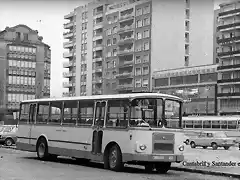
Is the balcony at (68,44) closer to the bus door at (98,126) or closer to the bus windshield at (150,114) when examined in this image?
the bus door at (98,126)

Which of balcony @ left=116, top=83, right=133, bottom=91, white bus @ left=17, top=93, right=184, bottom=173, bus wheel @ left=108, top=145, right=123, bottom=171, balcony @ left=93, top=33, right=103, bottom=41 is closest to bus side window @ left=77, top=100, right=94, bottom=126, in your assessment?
white bus @ left=17, top=93, right=184, bottom=173

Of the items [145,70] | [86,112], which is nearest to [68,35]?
[145,70]

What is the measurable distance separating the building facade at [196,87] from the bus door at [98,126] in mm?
66656

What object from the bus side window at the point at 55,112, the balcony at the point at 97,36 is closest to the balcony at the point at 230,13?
the balcony at the point at 97,36

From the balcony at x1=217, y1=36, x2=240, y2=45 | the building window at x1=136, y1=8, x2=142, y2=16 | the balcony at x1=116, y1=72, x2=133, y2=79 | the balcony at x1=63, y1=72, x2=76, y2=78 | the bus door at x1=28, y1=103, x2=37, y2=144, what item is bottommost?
the bus door at x1=28, y1=103, x2=37, y2=144

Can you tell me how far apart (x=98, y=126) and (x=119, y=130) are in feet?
4.85

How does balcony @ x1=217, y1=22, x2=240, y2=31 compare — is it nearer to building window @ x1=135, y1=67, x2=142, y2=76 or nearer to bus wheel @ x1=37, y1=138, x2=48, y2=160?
building window @ x1=135, y1=67, x2=142, y2=76

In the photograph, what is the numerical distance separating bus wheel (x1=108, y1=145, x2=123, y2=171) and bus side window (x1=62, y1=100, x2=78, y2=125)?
311cm

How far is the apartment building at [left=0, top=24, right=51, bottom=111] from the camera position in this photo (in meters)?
115

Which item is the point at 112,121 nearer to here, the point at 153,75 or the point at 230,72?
the point at 230,72

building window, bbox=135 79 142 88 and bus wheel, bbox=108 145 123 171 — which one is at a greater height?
building window, bbox=135 79 142 88

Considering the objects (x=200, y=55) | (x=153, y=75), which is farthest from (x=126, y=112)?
(x=200, y=55)

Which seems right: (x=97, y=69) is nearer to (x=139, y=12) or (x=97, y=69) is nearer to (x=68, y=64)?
(x=68, y=64)

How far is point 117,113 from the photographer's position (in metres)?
18.7
